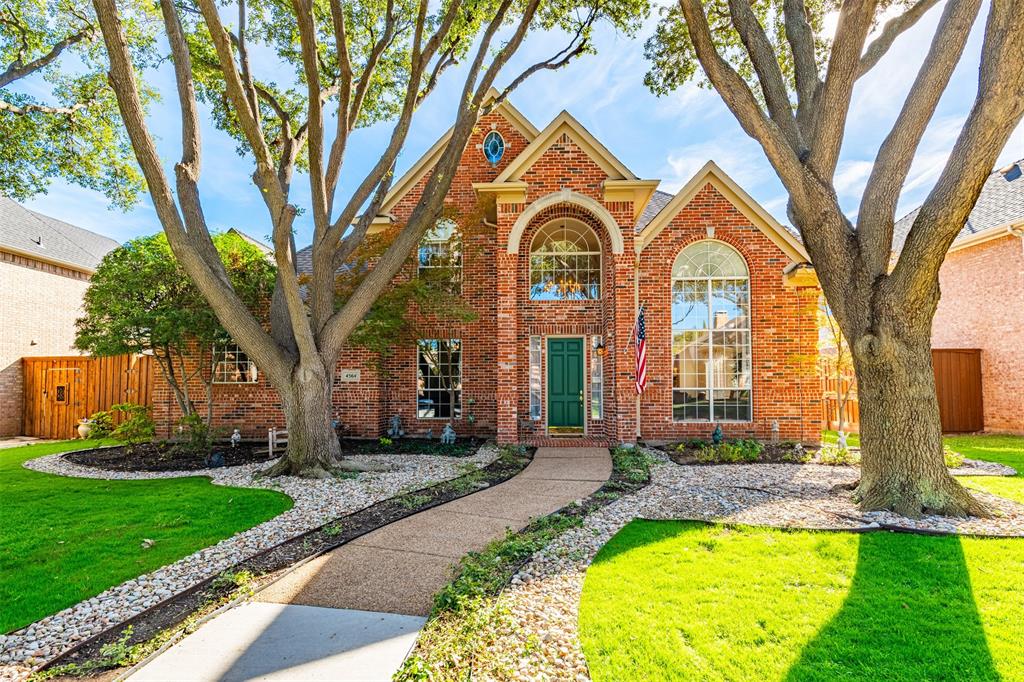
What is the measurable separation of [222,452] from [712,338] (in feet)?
36.1

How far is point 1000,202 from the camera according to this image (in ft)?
43.3

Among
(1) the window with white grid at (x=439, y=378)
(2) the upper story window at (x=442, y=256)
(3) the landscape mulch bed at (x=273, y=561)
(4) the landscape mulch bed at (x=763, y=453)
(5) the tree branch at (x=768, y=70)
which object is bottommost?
(4) the landscape mulch bed at (x=763, y=453)

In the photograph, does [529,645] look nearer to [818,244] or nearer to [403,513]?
[403,513]

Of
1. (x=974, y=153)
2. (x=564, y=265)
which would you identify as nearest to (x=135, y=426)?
(x=564, y=265)

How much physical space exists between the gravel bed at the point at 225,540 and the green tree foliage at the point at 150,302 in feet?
8.35

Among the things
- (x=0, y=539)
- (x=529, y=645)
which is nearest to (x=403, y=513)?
(x=529, y=645)

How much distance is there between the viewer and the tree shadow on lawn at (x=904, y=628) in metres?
2.66

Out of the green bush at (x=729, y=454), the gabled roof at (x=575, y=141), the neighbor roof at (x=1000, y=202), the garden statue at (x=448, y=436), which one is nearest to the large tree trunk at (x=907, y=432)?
the green bush at (x=729, y=454)

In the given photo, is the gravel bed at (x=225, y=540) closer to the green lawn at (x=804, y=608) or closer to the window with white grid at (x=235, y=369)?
the green lawn at (x=804, y=608)

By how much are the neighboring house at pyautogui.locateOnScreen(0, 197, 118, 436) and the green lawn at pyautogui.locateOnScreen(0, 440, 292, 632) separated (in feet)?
26.8

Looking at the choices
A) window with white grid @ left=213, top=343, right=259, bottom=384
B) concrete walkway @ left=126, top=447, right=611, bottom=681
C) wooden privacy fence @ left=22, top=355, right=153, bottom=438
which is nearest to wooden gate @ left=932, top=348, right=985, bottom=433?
concrete walkway @ left=126, top=447, right=611, bottom=681

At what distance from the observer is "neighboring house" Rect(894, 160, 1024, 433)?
11922 millimetres

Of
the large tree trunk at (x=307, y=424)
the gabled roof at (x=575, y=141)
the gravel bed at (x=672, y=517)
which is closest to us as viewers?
the gravel bed at (x=672, y=517)

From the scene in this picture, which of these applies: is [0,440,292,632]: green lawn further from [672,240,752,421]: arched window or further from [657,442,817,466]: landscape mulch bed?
[672,240,752,421]: arched window
